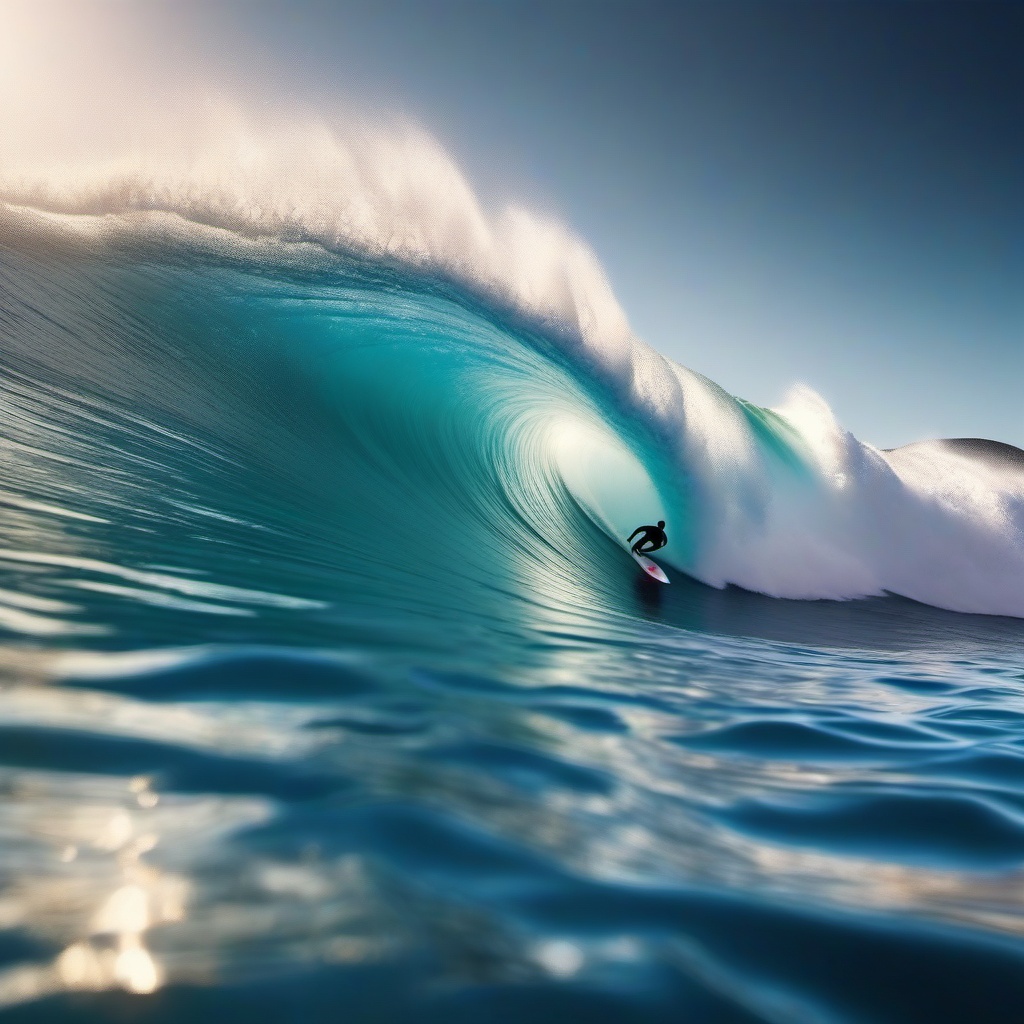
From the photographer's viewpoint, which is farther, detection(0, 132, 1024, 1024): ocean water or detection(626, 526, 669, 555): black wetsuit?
detection(626, 526, 669, 555): black wetsuit

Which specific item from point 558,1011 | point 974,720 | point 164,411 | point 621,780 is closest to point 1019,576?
point 974,720

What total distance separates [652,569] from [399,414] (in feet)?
9.94

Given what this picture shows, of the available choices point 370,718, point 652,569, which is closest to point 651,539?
point 652,569

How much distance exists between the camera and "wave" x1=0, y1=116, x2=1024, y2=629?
505cm

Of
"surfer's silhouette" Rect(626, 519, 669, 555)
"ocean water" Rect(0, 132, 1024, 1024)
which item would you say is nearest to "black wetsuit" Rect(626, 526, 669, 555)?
"surfer's silhouette" Rect(626, 519, 669, 555)

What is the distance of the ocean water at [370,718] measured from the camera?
2.92ft

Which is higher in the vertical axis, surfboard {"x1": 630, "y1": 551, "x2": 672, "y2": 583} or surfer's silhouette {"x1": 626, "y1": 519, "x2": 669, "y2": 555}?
surfer's silhouette {"x1": 626, "y1": 519, "x2": 669, "y2": 555}

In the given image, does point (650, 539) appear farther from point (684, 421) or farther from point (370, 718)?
point (370, 718)

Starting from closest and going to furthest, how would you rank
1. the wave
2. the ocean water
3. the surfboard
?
the ocean water < the wave < the surfboard

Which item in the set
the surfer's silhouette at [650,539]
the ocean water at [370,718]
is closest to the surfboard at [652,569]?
the surfer's silhouette at [650,539]

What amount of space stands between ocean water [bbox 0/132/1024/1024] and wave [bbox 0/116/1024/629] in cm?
5

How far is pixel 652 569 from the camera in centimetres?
851

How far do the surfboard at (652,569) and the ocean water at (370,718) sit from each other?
25cm

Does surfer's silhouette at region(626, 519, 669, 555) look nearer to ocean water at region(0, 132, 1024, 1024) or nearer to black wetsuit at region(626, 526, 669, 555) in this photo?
black wetsuit at region(626, 526, 669, 555)
